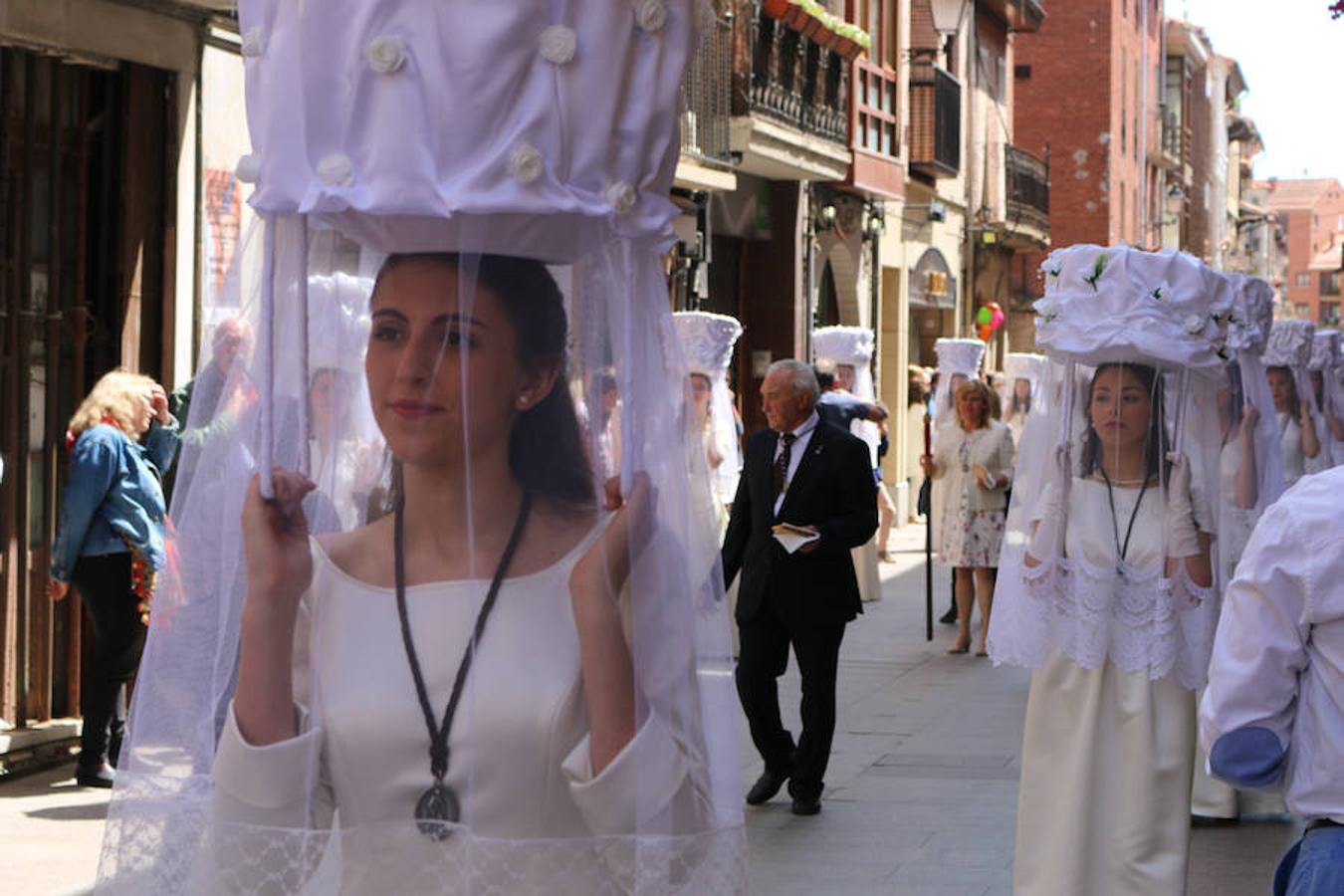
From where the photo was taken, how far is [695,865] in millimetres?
3510

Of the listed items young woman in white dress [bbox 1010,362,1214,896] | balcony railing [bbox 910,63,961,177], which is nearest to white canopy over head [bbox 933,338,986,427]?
balcony railing [bbox 910,63,961,177]

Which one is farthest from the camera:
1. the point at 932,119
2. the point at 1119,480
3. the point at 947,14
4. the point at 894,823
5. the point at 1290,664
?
the point at 932,119

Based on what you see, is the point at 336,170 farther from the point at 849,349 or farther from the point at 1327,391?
the point at 849,349

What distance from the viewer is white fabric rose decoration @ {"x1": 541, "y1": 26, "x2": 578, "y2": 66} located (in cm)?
350

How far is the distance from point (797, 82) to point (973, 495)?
32.1 ft

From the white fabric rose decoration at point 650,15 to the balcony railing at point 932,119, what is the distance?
2924cm

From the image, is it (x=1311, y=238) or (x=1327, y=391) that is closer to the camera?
(x=1327, y=391)

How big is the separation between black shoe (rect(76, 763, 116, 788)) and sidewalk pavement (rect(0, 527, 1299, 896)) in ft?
0.20

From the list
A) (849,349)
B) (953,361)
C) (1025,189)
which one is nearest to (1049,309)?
(849,349)

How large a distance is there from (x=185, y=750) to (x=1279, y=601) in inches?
79.6

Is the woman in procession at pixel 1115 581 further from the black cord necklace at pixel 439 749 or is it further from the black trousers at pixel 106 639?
the black cord necklace at pixel 439 749

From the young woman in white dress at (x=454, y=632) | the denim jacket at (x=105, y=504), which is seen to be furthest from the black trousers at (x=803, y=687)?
the young woman in white dress at (x=454, y=632)

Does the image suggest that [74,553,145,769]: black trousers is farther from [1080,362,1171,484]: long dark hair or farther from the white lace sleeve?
the white lace sleeve

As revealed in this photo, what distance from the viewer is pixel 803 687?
10.1 m
